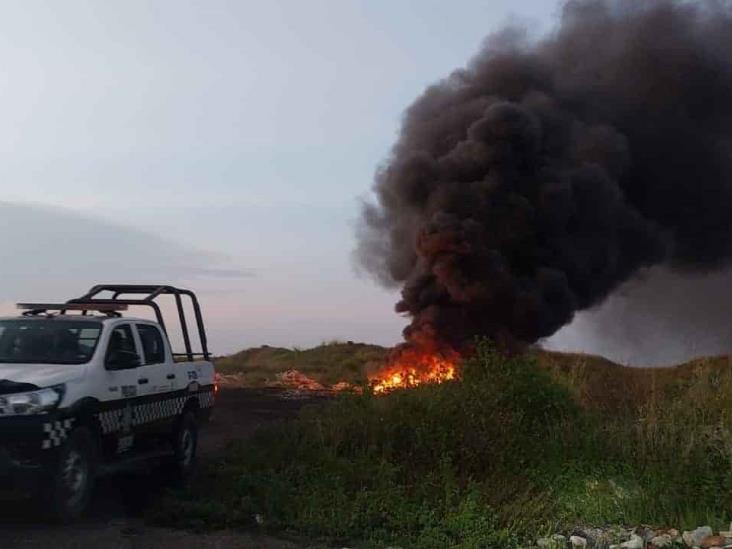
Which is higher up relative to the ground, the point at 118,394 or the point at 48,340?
the point at 48,340

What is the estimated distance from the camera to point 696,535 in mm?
7484

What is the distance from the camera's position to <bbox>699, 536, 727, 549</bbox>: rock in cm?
730

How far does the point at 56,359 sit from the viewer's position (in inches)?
350

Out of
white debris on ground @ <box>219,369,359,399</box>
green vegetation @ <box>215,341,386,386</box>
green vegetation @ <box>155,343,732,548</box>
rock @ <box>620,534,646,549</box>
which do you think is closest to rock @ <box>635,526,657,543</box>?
rock @ <box>620,534,646,549</box>

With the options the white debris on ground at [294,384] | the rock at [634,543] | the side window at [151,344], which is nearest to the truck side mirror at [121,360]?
the side window at [151,344]

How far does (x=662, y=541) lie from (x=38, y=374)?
5.66 metres

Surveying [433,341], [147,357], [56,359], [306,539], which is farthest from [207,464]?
[433,341]

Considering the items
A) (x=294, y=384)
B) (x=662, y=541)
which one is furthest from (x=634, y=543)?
(x=294, y=384)

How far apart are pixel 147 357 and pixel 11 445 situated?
2565 millimetres

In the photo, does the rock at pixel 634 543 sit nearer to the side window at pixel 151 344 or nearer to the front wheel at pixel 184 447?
the front wheel at pixel 184 447

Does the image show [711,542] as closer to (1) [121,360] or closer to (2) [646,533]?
(2) [646,533]

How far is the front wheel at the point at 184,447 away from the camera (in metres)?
10.4

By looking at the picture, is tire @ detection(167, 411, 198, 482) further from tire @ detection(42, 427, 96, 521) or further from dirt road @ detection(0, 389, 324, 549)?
tire @ detection(42, 427, 96, 521)

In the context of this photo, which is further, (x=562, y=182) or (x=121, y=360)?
(x=562, y=182)
